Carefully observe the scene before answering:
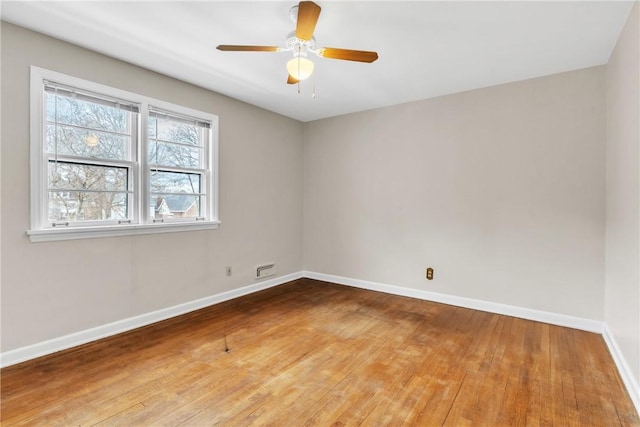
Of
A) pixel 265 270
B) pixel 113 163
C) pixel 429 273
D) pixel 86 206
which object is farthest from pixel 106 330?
pixel 429 273

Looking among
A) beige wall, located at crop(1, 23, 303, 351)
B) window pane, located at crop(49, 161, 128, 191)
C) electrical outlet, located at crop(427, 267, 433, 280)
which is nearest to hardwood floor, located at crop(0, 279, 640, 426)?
beige wall, located at crop(1, 23, 303, 351)

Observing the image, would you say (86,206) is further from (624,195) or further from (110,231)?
(624,195)

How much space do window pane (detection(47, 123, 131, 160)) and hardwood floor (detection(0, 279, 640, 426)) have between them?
1.61 meters

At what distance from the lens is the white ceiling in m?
2.12

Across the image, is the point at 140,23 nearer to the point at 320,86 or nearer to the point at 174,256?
the point at 320,86

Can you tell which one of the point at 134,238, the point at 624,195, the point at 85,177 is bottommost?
the point at 134,238

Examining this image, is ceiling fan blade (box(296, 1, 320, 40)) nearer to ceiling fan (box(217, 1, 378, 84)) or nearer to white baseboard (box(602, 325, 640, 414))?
ceiling fan (box(217, 1, 378, 84))

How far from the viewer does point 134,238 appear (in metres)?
2.99

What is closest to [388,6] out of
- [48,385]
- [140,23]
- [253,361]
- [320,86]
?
[320,86]

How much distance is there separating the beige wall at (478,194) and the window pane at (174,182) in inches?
76.2

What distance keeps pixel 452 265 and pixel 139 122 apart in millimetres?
3701

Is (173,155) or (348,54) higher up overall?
(348,54)

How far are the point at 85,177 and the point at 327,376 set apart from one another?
2.57m

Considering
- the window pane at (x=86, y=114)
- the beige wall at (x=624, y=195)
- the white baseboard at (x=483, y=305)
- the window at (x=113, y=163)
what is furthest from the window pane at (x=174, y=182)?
the beige wall at (x=624, y=195)
